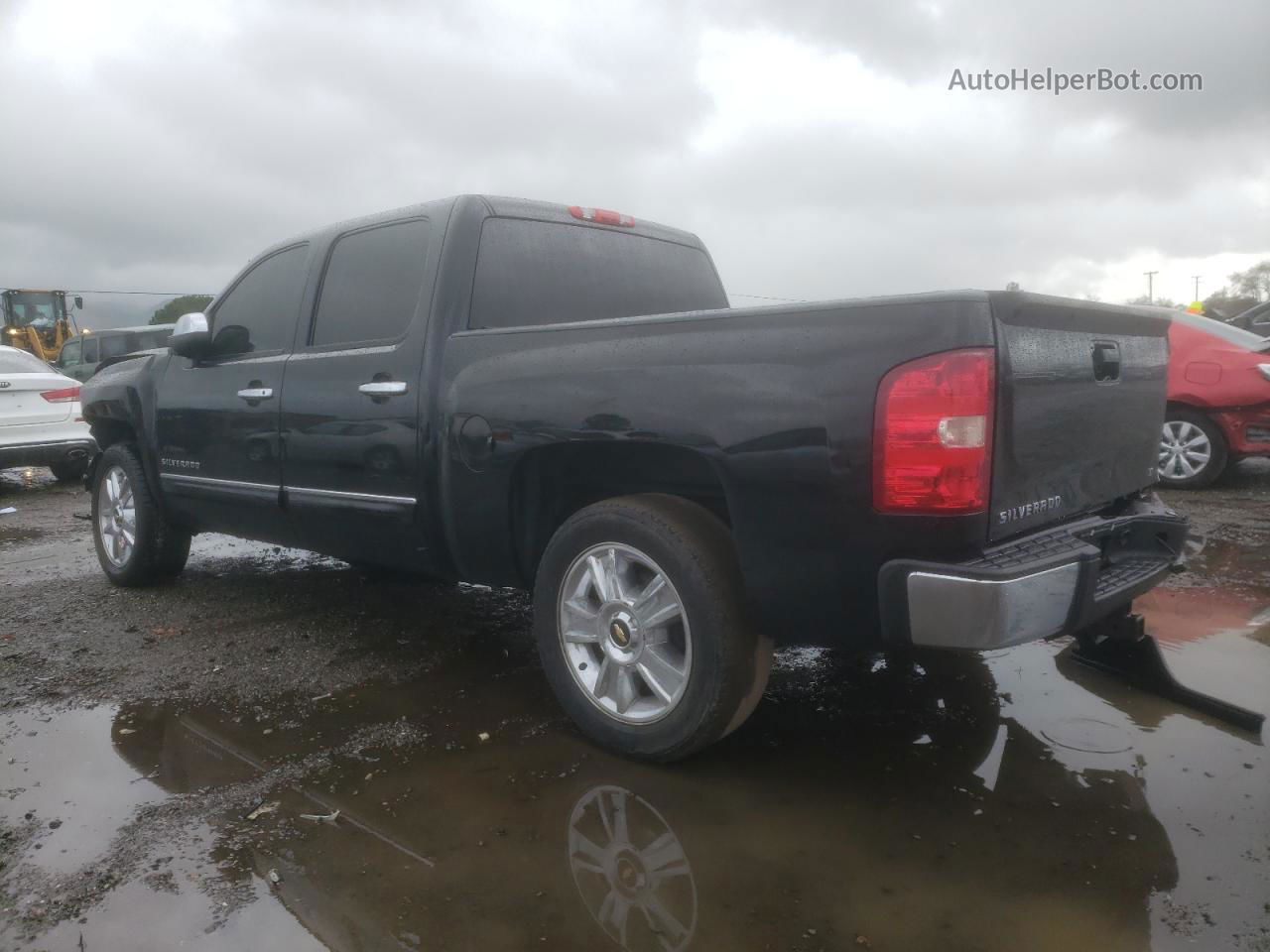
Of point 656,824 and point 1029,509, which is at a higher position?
point 1029,509

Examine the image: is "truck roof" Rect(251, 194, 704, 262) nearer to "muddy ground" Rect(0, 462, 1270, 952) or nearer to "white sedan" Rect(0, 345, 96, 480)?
"muddy ground" Rect(0, 462, 1270, 952)

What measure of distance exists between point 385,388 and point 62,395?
7.41m

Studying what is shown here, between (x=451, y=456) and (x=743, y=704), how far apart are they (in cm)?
133

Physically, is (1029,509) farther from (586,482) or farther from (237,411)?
(237,411)

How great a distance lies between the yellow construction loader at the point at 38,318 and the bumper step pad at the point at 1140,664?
31469 mm

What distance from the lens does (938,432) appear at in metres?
2.33

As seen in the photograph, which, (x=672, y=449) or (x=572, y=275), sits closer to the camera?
(x=672, y=449)

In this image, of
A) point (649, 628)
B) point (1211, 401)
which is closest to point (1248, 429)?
point (1211, 401)

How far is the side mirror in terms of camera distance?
4.55 m

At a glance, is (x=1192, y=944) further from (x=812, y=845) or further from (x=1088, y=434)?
(x=1088, y=434)

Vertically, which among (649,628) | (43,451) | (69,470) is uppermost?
(43,451)

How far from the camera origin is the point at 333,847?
99.2 inches

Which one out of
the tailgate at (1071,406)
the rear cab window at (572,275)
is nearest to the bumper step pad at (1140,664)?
the tailgate at (1071,406)

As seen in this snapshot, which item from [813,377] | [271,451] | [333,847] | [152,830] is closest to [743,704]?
[813,377]
